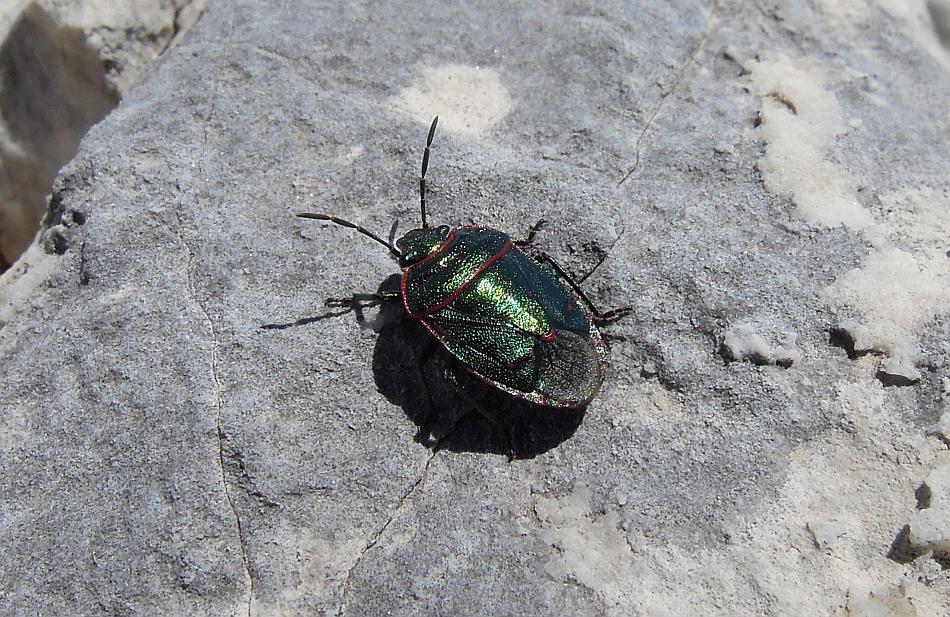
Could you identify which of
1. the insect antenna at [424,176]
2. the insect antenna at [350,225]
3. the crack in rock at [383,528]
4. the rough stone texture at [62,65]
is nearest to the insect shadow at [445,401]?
the crack in rock at [383,528]

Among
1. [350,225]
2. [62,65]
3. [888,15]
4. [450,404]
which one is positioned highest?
[888,15]

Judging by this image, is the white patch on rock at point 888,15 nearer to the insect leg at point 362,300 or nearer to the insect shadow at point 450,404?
the insect shadow at point 450,404

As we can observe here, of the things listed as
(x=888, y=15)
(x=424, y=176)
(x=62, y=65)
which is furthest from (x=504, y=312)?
(x=62, y=65)

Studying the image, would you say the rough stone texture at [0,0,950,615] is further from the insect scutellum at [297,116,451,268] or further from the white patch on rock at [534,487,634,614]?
the insect scutellum at [297,116,451,268]

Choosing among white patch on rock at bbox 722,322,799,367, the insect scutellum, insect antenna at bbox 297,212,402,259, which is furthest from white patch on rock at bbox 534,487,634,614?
insect antenna at bbox 297,212,402,259

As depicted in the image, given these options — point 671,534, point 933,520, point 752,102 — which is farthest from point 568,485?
point 752,102

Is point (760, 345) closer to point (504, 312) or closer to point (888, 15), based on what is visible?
point (504, 312)
